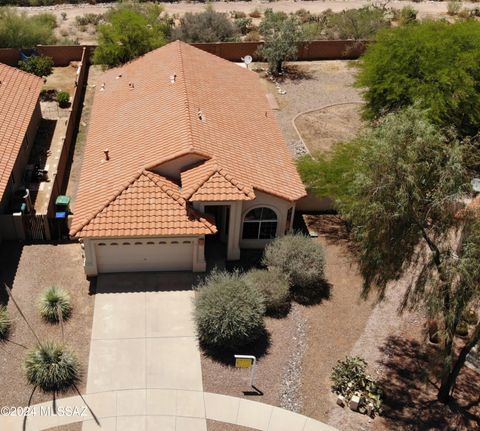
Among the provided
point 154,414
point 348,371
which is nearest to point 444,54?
point 348,371

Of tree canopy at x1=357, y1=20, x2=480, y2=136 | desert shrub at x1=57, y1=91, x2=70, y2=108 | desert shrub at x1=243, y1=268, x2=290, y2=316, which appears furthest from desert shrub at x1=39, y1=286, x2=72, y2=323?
tree canopy at x1=357, y1=20, x2=480, y2=136

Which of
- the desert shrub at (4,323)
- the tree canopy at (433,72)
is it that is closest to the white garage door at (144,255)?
the desert shrub at (4,323)

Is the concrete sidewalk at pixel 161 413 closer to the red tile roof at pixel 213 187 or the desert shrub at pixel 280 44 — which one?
the red tile roof at pixel 213 187

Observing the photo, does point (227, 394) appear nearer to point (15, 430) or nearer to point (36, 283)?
point (15, 430)

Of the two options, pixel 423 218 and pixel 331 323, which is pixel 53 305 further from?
pixel 423 218

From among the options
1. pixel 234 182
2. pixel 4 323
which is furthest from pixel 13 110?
pixel 234 182

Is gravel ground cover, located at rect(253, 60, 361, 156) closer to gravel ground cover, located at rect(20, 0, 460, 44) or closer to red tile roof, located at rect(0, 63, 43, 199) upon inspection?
gravel ground cover, located at rect(20, 0, 460, 44)
